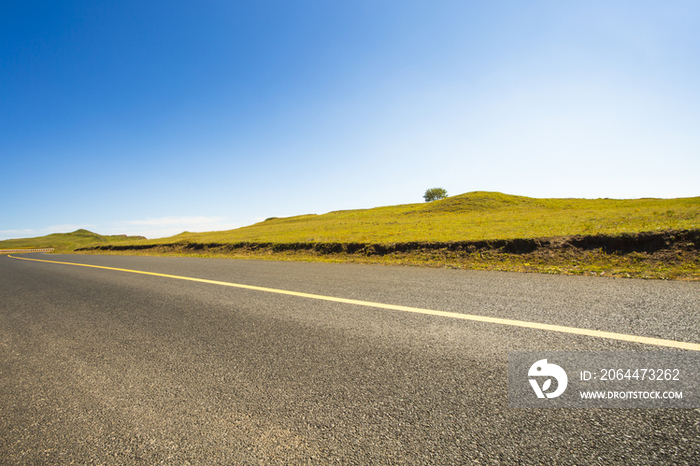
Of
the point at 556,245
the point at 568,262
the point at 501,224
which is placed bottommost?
the point at 568,262

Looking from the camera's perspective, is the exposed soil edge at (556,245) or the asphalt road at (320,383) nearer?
the asphalt road at (320,383)

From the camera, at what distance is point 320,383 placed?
2553 mm

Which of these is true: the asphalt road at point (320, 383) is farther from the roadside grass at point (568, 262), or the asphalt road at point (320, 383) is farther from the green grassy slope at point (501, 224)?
the green grassy slope at point (501, 224)

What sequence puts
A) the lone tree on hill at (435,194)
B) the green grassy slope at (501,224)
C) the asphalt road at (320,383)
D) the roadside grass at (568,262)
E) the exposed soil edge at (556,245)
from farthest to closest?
1. the lone tree on hill at (435,194)
2. the green grassy slope at (501,224)
3. the exposed soil edge at (556,245)
4. the roadside grass at (568,262)
5. the asphalt road at (320,383)

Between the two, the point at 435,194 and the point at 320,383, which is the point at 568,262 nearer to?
the point at 320,383

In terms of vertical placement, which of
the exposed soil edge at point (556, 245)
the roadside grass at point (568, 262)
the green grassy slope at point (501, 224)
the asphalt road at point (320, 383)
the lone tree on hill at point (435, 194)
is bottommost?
the asphalt road at point (320, 383)

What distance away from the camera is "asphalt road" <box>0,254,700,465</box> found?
180 cm

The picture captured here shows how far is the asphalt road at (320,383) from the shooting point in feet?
5.91

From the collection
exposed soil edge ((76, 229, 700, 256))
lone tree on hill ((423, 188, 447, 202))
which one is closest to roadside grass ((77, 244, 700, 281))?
exposed soil edge ((76, 229, 700, 256))

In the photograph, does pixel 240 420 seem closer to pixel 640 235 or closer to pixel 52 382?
pixel 52 382

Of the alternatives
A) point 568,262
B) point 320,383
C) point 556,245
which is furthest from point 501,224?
point 320,383

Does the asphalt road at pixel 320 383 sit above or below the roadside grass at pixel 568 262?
below

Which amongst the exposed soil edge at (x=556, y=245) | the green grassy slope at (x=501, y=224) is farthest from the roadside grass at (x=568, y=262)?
the green grassy slope at (x=501, y=224)

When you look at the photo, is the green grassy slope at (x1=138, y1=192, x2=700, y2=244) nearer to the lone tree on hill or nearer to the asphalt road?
the asphalt road
